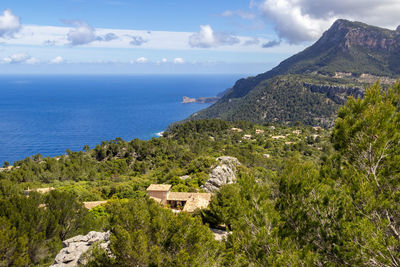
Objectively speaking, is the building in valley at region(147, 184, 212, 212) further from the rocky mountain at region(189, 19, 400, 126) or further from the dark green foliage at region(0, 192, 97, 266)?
the rocky mountain at region(189, 19, 400, 126)

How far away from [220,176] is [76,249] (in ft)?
58.5

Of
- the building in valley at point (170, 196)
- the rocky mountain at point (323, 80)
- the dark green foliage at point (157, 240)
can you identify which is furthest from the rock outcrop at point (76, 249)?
the rocky mountain at point (323, 80)

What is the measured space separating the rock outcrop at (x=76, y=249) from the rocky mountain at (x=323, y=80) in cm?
8476

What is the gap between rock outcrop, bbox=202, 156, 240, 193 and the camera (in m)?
26.2

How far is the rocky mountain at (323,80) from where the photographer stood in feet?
349

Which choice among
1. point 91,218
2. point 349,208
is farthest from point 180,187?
point 349,208

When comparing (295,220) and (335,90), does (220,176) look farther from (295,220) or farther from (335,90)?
(335,90)

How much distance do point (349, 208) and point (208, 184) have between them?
66.7 feet

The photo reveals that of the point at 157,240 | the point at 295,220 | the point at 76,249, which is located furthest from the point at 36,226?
the point at 295,220

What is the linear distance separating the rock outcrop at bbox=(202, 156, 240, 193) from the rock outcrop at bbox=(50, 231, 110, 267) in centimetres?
1470

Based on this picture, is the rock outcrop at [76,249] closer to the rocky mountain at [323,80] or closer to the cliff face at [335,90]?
the rocky mountain at [323,80]

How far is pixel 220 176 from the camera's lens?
27.2m

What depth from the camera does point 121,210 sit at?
8062 millimetres

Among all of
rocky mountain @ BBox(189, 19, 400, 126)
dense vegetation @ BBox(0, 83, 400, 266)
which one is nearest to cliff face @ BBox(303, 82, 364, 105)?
rocky mountain @ BBox(189, 19, 400, 126)
